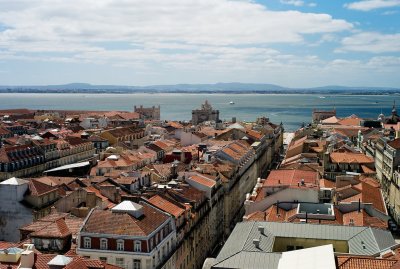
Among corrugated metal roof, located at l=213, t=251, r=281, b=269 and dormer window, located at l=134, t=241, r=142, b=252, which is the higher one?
corrugated metal roof, located at l=213, t=251, r=281, b=269

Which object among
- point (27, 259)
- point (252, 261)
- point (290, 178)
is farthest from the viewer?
point (290, 178)

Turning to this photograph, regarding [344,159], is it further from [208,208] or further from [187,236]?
[187,236]

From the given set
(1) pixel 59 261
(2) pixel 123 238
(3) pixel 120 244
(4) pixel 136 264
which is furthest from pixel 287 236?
(1) pixel 59 261

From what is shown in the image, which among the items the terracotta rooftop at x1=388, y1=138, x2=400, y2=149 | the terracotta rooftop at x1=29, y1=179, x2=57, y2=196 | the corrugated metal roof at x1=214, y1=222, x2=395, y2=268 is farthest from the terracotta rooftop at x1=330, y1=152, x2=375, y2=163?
the terracotta rooftop at x1=29, y1=179, x2=57, y2=196

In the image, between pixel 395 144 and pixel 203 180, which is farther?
pixel 395 144

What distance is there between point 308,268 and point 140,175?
37.7 metres

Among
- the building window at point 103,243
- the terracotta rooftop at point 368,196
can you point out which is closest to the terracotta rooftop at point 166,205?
the building window at point 103,243

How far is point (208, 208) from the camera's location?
69438 millimetres

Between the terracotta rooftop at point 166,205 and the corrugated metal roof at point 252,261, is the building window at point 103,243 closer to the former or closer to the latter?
the terracotta rooftop at point 166,205

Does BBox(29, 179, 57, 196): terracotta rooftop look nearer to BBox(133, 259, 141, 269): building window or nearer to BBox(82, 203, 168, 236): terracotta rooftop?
BBox(82, 203, 168, 236): terracotta rooftop

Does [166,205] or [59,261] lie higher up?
[59,261]

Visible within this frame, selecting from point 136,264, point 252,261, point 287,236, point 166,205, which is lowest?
point 136,264

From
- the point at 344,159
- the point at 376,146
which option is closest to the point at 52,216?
the point at 344,159

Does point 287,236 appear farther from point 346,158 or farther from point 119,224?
point 346,158
